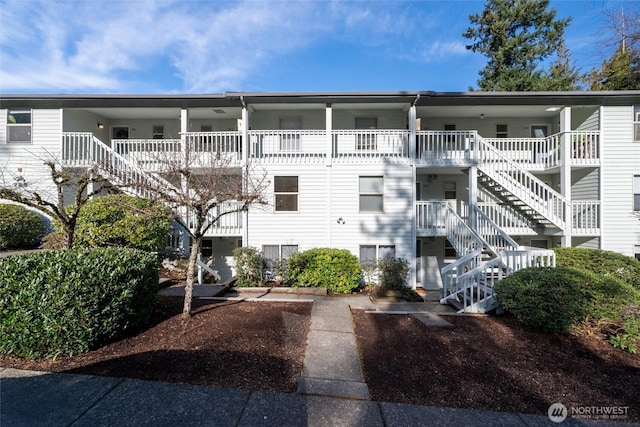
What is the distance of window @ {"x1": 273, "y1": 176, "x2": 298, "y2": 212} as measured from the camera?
9828 mm

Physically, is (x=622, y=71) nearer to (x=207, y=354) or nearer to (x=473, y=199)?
(x=473, y=199)

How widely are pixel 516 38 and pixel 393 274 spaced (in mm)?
20851

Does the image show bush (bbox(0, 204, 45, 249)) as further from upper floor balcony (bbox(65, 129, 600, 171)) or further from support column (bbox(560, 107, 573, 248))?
support column (bbox(560, 107, 573, 248))

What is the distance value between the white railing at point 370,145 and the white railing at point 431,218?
1.83 m

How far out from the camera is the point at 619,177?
32.3 ft

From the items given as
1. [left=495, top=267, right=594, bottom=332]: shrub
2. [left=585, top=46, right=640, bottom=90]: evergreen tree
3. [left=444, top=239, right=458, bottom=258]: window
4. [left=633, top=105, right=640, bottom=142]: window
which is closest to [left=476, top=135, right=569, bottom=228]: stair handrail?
[left=444, top=239, right=458, bottom=258]: window

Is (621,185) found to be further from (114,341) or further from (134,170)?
(134,170)

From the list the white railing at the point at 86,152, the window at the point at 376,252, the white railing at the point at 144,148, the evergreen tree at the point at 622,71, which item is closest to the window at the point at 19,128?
the white railing at the point at 86,152

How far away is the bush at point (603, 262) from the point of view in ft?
26.4

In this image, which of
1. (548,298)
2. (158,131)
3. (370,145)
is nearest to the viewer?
(548,298)

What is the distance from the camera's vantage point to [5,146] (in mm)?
10469

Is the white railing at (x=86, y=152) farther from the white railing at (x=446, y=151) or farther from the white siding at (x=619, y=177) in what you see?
the white siding at (x=619, y=177)

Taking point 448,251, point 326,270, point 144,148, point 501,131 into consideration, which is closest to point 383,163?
point 326,270

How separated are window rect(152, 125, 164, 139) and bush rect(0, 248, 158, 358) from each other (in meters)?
9.38
